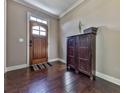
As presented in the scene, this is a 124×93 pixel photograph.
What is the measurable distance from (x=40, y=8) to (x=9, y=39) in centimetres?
210

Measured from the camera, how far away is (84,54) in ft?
9.12

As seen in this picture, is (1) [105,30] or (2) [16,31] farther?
(2) [16,31]

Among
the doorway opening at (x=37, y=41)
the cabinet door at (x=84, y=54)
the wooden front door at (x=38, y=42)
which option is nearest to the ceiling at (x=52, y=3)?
the doorway opening at (x=37, y=41)

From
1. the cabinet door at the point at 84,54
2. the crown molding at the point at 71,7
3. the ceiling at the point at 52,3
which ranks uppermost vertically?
the ceiling at the point at 52,3

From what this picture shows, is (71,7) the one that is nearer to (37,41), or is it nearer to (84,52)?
(37,41)

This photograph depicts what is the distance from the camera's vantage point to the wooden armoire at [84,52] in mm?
2570

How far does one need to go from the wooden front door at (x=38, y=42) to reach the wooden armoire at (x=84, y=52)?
1667mm

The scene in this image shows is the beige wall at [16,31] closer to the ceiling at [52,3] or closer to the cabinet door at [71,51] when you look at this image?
the ceiling at [52,3]

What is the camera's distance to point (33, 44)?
4199mm

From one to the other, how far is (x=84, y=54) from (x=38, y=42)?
2.48 meters

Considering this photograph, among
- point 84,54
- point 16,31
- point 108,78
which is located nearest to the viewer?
point 108,78

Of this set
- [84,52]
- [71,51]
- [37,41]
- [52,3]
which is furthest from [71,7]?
[84,52]

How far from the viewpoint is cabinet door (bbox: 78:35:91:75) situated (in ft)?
8.63

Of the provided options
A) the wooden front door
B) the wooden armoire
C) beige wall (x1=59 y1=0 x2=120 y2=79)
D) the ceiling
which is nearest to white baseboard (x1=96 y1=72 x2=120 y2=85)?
beige wall (x1=59 y1=0 x2=120 y2=79)
